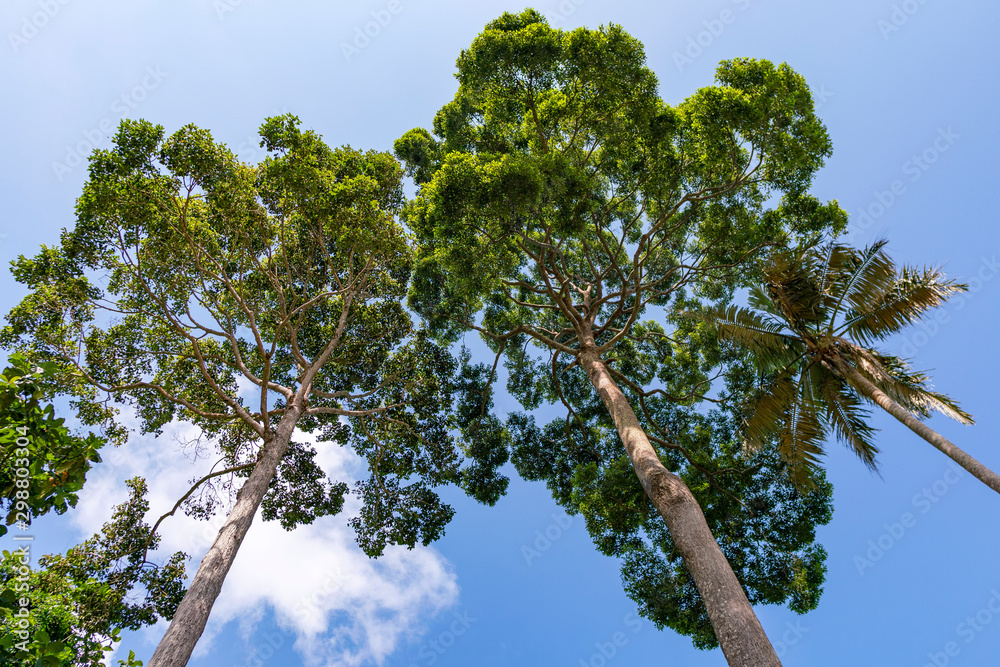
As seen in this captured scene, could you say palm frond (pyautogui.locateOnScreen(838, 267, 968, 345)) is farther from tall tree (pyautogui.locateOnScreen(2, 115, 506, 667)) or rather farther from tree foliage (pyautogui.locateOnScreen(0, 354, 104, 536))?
tree foliage (pyautogui.locateOnScreen(0, 354, 104, 536))

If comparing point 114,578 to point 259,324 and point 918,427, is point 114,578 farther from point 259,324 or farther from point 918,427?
point 918,427

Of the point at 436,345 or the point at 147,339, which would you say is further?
the point at 436,345

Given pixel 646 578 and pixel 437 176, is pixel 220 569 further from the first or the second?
pixel 646 578

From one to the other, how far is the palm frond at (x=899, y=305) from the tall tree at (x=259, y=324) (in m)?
9.16

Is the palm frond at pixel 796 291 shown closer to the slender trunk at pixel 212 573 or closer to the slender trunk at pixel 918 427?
the slender trunk at pixel 918 427

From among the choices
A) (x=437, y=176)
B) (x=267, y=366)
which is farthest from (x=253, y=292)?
(x=437, y=176)

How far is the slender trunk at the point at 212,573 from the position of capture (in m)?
5.91

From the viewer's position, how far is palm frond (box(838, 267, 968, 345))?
8.91 m

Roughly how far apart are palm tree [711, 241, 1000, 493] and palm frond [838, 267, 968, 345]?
2 centimetres

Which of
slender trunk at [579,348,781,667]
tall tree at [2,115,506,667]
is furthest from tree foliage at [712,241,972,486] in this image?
tall tree at [2,115,506,667]

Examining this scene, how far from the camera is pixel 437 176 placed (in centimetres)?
991

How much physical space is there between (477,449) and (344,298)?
225 inches

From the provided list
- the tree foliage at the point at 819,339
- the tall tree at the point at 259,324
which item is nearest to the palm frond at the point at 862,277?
the tree foliage at the point at 819,339

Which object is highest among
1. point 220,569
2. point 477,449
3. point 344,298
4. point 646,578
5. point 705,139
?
point 705,139
